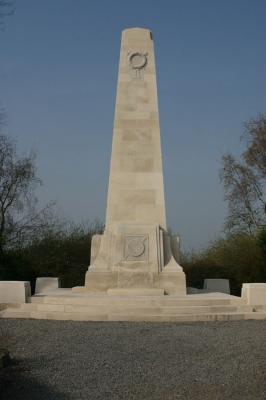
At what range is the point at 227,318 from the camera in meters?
10.2

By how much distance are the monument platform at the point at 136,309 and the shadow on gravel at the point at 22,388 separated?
185 inches

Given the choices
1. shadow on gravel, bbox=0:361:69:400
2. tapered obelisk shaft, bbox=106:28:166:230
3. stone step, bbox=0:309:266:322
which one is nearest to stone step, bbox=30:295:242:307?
stone step, bbox=0:309:266:322

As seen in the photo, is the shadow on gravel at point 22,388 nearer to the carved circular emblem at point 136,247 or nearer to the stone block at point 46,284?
the carved circular emblem at point 136,247

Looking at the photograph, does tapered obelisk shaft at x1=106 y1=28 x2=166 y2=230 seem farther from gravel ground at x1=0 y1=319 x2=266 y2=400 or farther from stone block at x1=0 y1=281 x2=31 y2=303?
gravel ground at x1=0 y1=319 x2=266 y2=400

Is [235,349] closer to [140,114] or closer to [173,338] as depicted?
[173,338]

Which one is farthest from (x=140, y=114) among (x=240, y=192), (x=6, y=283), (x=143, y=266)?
(x=240, y=192)

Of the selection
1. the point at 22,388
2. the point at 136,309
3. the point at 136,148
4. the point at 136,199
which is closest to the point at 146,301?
the point at 136,309

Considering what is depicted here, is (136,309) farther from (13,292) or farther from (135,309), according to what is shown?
(13,292)

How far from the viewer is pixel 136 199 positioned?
1430 centimetres

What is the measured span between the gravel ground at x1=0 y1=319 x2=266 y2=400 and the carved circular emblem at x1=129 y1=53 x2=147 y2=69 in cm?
870

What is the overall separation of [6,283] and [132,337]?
15.0 feet

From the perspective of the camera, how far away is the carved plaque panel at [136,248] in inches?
524

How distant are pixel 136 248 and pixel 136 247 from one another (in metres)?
0.03

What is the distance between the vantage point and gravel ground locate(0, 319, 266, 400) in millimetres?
5145
